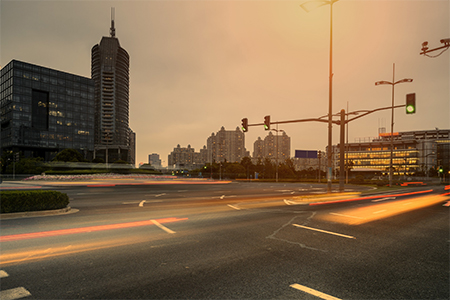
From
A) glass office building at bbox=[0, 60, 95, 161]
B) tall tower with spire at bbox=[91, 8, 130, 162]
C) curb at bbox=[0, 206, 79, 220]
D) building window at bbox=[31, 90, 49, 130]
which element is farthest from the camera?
tall tower with spire at bbox=[91, 8, 130, 162]

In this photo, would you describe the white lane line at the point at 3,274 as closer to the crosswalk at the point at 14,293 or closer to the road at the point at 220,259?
the road at the point at 220,259

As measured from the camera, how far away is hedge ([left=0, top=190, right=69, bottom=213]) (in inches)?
396

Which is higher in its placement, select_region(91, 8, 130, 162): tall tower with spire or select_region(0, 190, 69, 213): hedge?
select_region(91, 8, 130, 162): tall tower with spire

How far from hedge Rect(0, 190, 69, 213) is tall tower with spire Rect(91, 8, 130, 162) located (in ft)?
537

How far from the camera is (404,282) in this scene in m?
4.46

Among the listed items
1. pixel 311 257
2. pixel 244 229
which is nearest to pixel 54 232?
pixel 244 229

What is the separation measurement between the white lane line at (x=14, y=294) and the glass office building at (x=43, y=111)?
119198 mm

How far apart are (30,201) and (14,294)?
854 centimetres

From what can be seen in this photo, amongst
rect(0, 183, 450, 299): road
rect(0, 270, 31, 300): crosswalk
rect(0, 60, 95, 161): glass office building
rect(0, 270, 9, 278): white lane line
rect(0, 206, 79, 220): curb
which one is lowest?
rect(0, 206, 79, 220): curb

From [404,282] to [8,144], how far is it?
127 m

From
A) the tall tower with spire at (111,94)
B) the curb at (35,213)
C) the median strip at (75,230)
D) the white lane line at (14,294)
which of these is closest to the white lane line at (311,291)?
the white lane line at (14,294)

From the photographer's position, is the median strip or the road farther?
the median strip

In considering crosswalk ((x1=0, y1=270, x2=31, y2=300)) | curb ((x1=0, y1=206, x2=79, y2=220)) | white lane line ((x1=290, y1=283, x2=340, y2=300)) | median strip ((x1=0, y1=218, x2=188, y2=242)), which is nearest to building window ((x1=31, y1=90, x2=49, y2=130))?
curb ((x1=0, y1=206, x2=79, y2=220))

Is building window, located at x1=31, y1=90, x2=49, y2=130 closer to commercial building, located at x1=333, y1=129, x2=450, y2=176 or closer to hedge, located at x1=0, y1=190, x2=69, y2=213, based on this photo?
hedge, located at x1=0, y1=190, x2=69, y2=213
